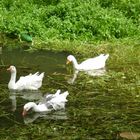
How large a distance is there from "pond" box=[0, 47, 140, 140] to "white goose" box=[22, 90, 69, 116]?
0.34 ft

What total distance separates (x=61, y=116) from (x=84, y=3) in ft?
26.4

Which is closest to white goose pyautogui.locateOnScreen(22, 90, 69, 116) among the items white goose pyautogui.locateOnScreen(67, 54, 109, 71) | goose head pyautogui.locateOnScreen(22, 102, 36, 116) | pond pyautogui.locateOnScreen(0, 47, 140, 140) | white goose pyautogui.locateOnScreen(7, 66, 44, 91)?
goose head pyautogui.locateOnScreen(22, 102, 36, 116)

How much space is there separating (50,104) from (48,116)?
31cm

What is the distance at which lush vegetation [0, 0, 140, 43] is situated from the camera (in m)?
14.4

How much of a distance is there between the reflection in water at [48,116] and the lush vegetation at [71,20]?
18.1 feet

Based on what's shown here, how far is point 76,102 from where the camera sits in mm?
9188

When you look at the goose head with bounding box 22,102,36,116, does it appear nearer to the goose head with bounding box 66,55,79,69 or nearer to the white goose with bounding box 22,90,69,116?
the white goose with bounding box 22,90,69,116

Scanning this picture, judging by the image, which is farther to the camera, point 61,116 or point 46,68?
point 46,68

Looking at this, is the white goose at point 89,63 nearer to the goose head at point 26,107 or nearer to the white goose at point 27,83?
the white goose at point 27,83

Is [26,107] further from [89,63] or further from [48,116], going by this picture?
[89,63]

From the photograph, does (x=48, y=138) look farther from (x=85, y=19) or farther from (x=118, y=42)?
(x=85, y=19)

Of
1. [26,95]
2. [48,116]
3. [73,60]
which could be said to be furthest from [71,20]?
[48,116]

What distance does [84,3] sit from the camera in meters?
16.1

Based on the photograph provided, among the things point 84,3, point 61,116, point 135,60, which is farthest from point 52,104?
point 84,3
